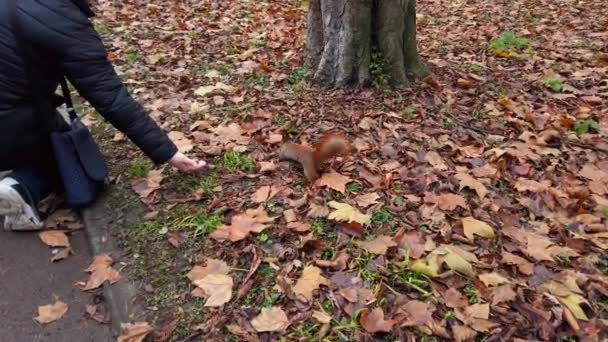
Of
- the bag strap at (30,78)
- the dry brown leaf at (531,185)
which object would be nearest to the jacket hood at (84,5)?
the bag strap at (30,78)

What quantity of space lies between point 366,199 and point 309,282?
1.94 ft

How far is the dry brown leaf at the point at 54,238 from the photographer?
2424mm

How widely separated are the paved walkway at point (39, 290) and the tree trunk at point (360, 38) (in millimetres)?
1909

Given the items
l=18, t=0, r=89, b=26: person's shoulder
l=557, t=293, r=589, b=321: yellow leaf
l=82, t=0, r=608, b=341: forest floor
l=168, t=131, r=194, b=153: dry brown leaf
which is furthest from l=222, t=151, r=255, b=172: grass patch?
l=557, t=293, r=589, b=321: yellow leaf

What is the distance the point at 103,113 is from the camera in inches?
90.2

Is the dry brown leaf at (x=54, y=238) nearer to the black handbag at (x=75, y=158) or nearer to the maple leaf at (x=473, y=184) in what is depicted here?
the black handbag at (x=75, y=158)

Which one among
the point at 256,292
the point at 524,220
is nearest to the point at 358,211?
the point at 256,292

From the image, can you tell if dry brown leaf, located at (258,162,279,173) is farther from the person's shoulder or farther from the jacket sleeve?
the person's shoulder

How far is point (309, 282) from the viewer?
6.37 feet

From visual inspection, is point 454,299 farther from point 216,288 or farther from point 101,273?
point 101,273

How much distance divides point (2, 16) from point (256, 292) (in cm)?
158

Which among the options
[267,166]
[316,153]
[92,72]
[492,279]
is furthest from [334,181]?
[92,72]

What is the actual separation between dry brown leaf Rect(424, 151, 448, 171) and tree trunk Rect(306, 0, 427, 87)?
837mm

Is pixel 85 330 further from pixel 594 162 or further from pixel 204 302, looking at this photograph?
pixel 594 162
